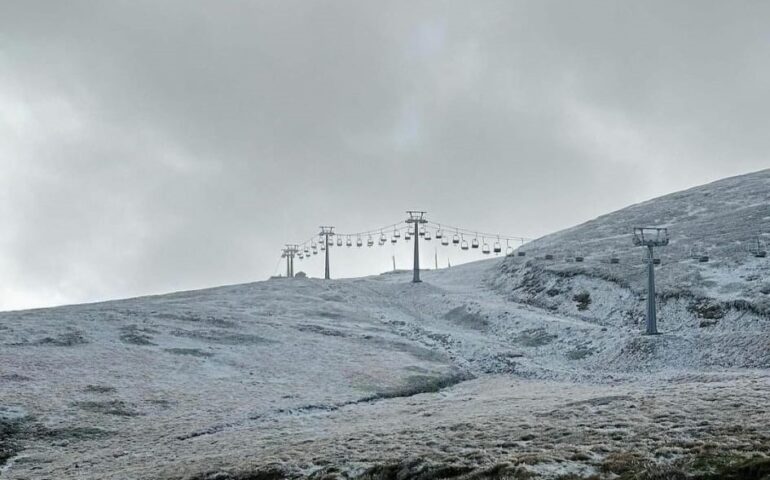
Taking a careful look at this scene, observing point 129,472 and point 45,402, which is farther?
point 45,402

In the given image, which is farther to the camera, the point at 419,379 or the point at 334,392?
the point at 419,379

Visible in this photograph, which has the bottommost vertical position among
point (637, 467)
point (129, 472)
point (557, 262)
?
point (129, 472)

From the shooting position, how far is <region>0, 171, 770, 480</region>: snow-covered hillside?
74.8 feet

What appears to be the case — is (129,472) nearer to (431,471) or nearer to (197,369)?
(431,471)

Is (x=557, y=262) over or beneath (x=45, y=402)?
over

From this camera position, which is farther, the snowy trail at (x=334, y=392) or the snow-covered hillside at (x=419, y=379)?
the snowy trail at (x=334, y=392)

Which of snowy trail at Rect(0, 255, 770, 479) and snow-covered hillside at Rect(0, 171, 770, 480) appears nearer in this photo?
snow-covered hillside at Rect(0, 171, 770, 480)

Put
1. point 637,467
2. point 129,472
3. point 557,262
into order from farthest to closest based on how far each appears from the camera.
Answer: point 557,262 < point 129,472 < point 637,467

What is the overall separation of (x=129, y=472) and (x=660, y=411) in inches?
782

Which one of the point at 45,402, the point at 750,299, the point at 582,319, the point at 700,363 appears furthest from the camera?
the point at 582,319

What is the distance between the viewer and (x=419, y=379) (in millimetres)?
47344

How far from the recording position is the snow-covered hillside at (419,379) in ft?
74.8

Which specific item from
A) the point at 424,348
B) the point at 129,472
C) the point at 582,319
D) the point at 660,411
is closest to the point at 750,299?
the point at 582,319

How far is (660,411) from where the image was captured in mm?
26016
